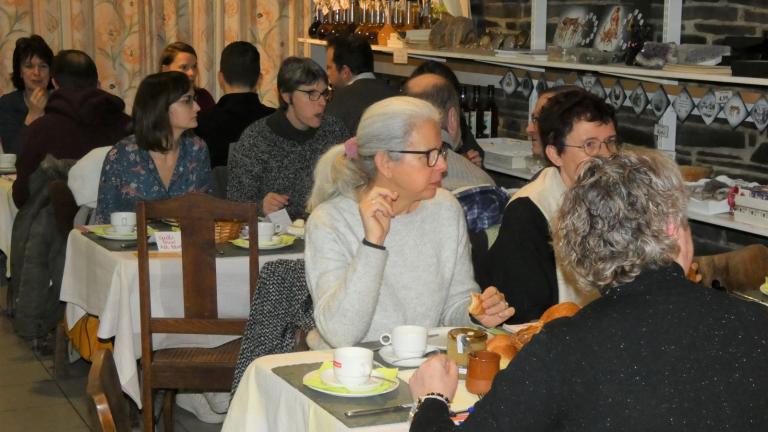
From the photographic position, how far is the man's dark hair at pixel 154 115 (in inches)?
179

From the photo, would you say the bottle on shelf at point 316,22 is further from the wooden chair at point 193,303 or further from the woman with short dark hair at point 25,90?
the wooden chair at point 193,303

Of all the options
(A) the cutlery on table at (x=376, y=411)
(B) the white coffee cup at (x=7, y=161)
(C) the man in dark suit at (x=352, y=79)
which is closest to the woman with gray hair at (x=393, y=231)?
(A) the cutlery on table at (x=376, y=411)

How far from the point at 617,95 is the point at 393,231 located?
2.25 m

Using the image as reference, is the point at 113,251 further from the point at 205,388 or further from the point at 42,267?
the point at 42,267

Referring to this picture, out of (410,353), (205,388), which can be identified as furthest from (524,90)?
(410,353)

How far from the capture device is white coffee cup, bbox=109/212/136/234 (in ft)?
13.8

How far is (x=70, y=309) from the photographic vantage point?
451 centimetres

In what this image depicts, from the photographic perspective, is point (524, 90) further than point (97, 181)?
Yes

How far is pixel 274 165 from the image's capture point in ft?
15.6

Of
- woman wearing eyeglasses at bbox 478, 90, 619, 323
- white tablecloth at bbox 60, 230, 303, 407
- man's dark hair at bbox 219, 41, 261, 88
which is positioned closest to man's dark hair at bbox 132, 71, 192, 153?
white tablecloth at bbox 60, 230, 303, 407

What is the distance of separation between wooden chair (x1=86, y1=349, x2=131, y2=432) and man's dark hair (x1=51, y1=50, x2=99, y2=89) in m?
3.64

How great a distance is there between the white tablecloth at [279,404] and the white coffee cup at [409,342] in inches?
3.0

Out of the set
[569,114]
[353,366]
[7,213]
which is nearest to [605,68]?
[569,114]

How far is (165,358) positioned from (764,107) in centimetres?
A: 228
